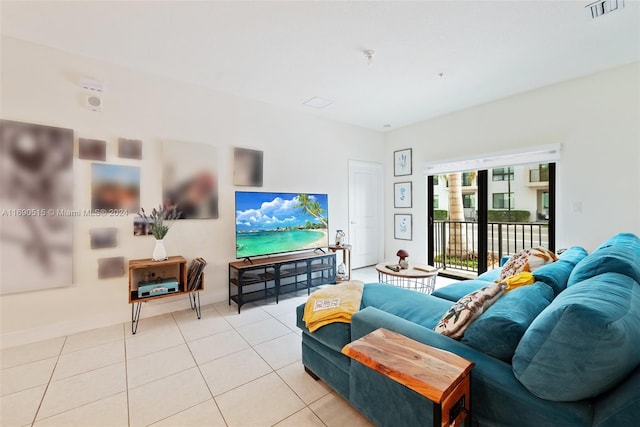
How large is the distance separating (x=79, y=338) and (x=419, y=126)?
17.4 feet

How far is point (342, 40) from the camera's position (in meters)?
2.46

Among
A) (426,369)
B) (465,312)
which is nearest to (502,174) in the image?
(465,312)

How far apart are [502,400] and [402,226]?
4.18 m

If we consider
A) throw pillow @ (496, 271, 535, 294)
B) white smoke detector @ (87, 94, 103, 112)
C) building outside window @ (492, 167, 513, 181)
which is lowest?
throw pillow @ (496, 271, 535, 294)

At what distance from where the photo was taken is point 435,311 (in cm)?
190

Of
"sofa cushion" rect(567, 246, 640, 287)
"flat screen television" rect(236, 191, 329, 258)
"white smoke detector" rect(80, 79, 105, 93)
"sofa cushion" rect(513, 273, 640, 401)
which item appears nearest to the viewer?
"sofa cushion" rect(513, 273, 640, 401)

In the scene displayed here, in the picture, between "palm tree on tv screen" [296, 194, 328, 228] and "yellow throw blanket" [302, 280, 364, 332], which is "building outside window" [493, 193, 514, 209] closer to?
"palm tree on tv screen" [296, 194, 328, 228]

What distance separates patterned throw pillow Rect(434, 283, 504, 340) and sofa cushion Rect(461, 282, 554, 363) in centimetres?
3

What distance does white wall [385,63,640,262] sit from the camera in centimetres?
296

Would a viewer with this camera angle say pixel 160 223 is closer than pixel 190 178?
Yes

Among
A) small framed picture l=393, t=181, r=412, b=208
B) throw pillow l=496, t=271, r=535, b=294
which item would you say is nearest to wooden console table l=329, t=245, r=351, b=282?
small framed picture l=393, t=181, r=412, b=208

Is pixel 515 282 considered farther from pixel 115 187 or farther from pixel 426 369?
pixel 115 187

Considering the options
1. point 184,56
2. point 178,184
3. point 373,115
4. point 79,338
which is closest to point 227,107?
point 184,56

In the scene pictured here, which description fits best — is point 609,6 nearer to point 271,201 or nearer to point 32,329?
point 271,201
